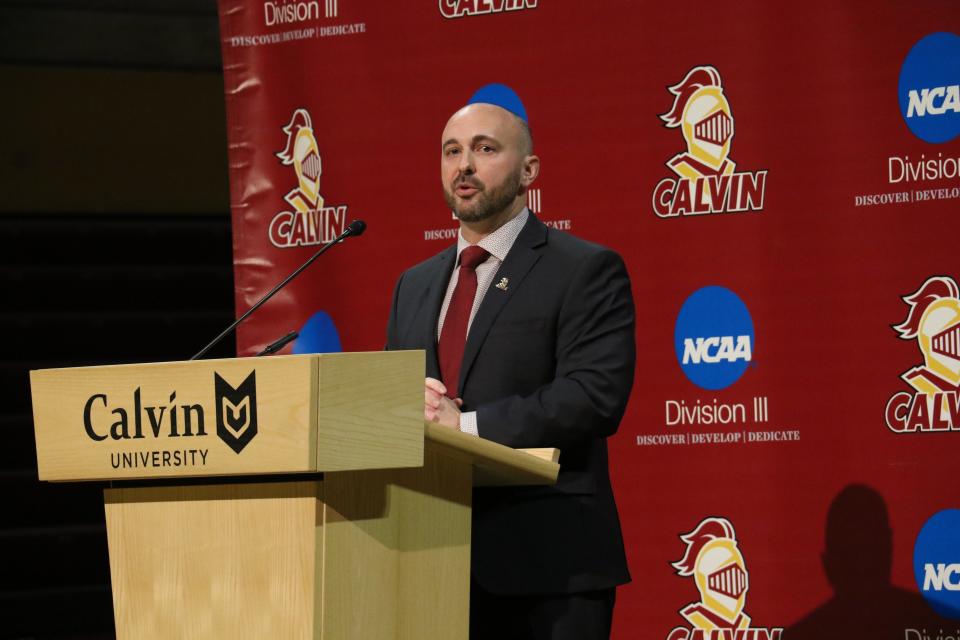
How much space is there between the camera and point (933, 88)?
3.71m

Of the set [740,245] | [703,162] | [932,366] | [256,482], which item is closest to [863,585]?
[932,366]

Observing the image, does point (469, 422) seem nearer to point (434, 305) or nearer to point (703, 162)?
point (434, 305)

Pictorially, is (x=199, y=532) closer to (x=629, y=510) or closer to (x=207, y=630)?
(x=207, y=630)

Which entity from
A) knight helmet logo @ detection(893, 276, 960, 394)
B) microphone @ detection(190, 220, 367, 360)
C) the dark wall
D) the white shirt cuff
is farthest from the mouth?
the dark wall

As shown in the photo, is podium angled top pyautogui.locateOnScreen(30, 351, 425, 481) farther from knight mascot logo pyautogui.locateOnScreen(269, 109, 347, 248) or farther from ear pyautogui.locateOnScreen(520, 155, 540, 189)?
knight mascot logo pyautogui.locateOnScreen(269, 109, 347, 248)

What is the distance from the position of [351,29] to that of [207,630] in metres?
3.12

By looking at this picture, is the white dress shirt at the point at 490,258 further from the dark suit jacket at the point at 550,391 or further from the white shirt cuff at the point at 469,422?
the white shirt cuff at the point at 469,422

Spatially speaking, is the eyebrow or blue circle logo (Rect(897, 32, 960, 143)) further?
blue circle logo (Rect(897, 32, 960, 143))

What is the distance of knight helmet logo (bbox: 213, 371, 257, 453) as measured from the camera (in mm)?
1596

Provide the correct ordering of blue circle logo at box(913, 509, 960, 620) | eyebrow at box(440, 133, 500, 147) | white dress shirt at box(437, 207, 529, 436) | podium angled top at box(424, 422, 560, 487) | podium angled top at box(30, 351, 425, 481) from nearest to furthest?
podium angled top at box(30, 351, 425, 481)
podium angled top at box(424, 422, 560, 487)
white dress shirt at box(437, 207, 529, 436)
eyebrow at box(440, 133, 500, 147)
blue circle logo at box(913, 509, 960, 620)

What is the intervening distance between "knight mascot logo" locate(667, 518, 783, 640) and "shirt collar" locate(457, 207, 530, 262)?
1646mm

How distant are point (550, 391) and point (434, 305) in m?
0.39

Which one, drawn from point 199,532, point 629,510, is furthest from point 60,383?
point 629,510

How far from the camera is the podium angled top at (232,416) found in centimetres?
155
